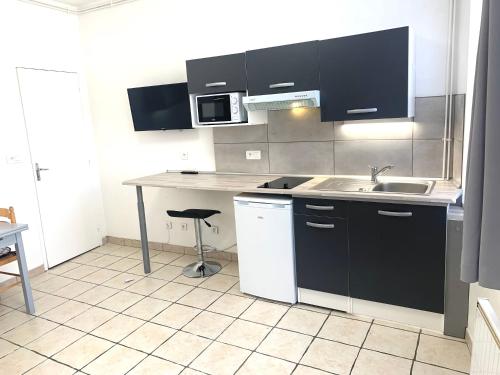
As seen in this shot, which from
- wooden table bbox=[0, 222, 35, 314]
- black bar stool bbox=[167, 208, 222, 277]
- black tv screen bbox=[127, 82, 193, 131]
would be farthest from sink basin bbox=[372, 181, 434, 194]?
wooden table bbox=[0, 222, 35, 314]

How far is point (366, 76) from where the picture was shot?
265 cm

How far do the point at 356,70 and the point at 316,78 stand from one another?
0.30 metres

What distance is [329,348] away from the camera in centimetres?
245

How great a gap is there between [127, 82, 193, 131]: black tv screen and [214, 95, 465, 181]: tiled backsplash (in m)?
0.39

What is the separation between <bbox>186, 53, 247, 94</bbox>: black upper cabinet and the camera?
314 cm

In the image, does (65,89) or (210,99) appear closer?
(210,99)

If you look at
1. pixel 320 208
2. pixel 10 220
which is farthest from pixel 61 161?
pixel 320 208

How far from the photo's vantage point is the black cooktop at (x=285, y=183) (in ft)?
9.75

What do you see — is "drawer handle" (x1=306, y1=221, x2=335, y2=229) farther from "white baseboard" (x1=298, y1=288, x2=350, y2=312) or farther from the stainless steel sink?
"white baseboard" (x1=298, y1=288, x2=350, y2=312)

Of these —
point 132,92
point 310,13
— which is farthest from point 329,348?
point 132,92

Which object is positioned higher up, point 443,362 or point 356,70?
point 356,70

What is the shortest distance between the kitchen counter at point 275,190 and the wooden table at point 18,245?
3.28 ft

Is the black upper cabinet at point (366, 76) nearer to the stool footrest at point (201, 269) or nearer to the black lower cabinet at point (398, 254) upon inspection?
the black lower cabinet at point (398, 254)

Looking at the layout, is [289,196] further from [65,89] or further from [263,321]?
[65,89]
